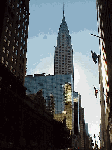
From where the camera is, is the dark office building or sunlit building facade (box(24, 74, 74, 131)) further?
sunlit building facade (box(24, 74, 74, 131))

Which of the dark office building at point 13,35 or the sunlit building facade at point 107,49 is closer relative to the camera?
the sunlit building facade at point 107,49

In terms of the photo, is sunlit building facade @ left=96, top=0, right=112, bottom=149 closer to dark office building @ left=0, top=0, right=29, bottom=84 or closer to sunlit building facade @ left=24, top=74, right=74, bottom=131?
dark office building @ left=0, top=0, right=29, bottom=84

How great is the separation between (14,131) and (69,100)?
8723 cm

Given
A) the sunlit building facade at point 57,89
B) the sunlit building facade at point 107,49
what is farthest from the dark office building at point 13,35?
the sunlit building facade at point 57,89

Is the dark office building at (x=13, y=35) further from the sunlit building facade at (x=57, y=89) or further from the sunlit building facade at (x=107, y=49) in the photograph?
the sunlit building facade at (x=57, y=89)

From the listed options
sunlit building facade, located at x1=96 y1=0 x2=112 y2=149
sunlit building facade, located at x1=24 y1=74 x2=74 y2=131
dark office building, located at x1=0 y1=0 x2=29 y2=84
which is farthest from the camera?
sunlit building facade, located at x1=24 y1=74 x2=74 y2=131

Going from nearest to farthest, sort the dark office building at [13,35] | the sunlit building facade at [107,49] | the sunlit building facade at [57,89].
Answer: the sunlit building facade at [107,49] < the dark office building at [13,35] < the sunlit building facade at [57,89]

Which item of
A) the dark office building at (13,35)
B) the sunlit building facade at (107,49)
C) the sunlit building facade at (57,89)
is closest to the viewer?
the sunlit building facade at (107,49)

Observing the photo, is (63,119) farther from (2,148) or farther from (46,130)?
(2,148)

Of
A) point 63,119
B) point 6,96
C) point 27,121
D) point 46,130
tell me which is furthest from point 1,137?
point 63,119

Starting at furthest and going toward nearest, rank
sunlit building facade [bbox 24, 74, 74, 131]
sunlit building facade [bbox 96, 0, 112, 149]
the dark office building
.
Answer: sunlit building facade [bbox 24, 74, 74, 131]
the dark office building
sunlit building facade [bbox 96, 0, 112, 149]

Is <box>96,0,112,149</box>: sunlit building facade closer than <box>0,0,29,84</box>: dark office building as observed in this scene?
Yes

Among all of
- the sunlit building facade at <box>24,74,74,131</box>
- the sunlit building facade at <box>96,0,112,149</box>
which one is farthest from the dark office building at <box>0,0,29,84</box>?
the sunlit building facade at <box>24,74,74,131</box>

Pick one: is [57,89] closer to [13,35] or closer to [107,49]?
[13,35]
